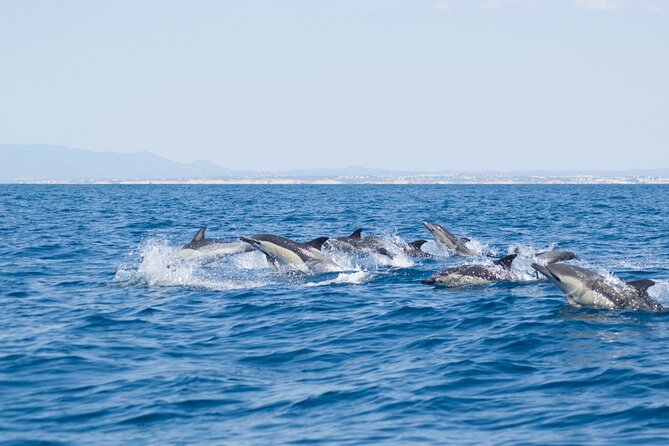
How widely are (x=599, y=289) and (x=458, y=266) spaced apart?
15.2 ft

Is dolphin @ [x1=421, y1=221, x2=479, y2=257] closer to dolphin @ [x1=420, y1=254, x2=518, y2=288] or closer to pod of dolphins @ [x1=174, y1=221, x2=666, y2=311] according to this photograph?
pod of dolphins @ [x1=174, y1=221, x2=666, y2=311]

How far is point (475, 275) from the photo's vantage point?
1920cm

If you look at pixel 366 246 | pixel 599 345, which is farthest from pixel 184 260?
pixel 599 345

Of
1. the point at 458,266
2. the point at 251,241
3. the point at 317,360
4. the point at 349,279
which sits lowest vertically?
the point at 317,360

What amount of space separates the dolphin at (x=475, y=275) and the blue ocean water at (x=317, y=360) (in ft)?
1.63

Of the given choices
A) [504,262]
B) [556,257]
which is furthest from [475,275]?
[556,257]

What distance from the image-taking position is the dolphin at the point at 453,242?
26.8 meters

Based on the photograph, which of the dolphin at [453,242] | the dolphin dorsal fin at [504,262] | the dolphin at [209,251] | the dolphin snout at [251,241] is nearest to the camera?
the dolphin dorsal fin at [504,262]

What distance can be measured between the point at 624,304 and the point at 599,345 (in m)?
2.83

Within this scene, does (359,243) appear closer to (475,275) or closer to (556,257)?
(556,257)

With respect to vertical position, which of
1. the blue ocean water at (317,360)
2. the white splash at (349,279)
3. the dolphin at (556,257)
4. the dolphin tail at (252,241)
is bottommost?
the blue ocean water at (317,360)

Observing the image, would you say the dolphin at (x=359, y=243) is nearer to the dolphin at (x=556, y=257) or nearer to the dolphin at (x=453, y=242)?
the dolphin at (x=453, y=242)

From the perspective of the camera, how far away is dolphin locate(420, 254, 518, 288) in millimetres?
19141

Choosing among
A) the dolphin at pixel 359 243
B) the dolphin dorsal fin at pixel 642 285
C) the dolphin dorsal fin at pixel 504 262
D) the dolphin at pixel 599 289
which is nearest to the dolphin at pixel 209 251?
the dolphin at pixel 359 243
